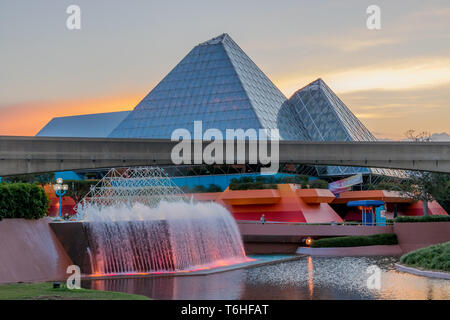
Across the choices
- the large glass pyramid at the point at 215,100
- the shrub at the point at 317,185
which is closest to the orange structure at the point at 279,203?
the shrub at the point at 317,185

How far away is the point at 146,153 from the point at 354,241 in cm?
1465

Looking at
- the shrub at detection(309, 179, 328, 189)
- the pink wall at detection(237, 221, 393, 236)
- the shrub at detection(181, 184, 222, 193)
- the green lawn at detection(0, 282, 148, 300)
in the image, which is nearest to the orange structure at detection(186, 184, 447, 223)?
the shrub at detection(309, 179, 328, 189)

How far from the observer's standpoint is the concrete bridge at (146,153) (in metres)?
35.8

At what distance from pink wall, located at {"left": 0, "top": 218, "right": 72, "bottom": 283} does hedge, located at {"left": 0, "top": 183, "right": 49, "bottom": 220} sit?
0.30 metres

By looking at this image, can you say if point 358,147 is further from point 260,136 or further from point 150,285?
point 260,136

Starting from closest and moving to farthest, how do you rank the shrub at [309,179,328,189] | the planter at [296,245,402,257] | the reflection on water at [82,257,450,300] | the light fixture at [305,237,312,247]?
the reflection on water at [82,257,450,300] < the planter at [296,245,402,257] < the light fixture at [305,237,312,247] < the shrub at [309,179,328,189]

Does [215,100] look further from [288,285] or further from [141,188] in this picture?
[288,285]

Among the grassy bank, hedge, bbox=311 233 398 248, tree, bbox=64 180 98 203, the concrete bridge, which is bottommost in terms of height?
hedge, bbox=311 233 398 248

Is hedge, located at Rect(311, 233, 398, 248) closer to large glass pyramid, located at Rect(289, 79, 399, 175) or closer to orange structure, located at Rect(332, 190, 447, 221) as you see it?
orange structure, located at Rect(332, 190, 447, 221)

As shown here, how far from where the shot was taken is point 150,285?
26.0 meters

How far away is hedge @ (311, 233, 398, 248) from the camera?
42.3 meters

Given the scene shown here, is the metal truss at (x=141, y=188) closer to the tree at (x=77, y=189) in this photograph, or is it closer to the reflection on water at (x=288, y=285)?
the tree at (x=77, y=189)

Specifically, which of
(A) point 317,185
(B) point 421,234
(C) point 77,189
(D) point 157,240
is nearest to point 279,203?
(A) point 317,185
